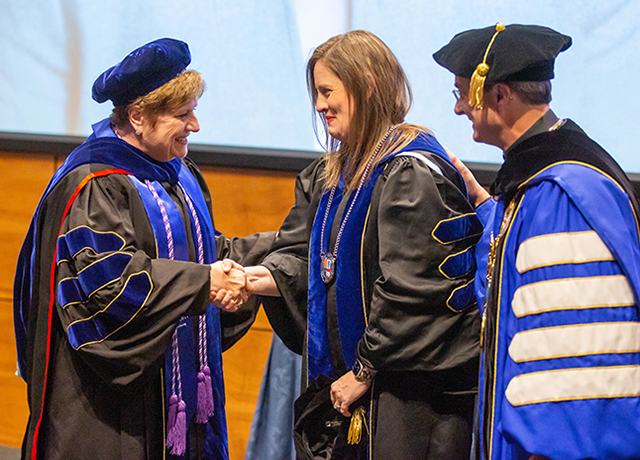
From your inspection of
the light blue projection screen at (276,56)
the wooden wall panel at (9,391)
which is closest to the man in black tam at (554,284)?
the light blue projection screen at (276,56)

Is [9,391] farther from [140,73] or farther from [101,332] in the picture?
[140,73]

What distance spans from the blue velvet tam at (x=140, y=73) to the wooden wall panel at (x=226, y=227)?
1.13 m

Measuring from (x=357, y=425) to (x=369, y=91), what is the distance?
40.5 inches

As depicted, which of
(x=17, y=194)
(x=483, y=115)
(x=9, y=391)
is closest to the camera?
(x=483, y=115)

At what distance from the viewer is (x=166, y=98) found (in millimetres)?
2197

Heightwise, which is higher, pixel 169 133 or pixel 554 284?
pixel 169 133

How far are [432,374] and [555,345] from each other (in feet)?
1.88

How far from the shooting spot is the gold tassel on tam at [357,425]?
2061 millimetres

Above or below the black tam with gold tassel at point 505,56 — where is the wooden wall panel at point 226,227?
below

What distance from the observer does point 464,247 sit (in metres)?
2.01

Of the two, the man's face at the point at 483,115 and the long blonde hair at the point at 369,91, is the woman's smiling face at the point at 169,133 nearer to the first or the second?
the long blonde hair at the point at 369,91

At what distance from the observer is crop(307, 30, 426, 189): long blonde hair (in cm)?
207

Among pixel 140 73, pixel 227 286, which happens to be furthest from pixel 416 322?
pixel 140 73

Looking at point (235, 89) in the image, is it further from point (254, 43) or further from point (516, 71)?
point (516, 71)
